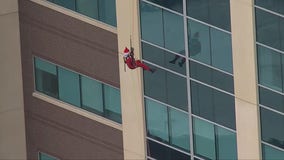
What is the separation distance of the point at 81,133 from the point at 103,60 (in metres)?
2.72

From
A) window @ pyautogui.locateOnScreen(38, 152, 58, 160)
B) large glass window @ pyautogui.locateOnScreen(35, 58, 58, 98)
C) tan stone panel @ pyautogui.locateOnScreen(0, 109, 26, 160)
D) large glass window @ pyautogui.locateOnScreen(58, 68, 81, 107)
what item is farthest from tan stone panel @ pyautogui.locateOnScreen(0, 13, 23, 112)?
window @ pyautogui.locateOnScreen(38, 152, 58, 160)

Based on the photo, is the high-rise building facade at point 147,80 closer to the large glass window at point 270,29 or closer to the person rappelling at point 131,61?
the large glass window at point 270,29

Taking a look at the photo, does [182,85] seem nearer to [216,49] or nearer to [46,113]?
[216,49]

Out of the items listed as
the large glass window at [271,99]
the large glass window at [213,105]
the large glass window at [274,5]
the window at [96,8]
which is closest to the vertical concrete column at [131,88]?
the window at [96,8]

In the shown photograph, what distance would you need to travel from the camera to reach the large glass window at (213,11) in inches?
2036

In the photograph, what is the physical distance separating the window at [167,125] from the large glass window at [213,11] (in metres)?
3.36

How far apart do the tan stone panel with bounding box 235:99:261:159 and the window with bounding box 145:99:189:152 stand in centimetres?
195

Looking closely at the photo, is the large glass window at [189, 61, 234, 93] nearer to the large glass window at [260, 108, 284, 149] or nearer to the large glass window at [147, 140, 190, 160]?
the large glass window at [260, 108, 284, 149]

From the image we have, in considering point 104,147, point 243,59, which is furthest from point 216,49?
point 104,147

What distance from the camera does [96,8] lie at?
53.6 metres

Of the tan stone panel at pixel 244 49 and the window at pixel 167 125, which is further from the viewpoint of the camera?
the window at pixel 167 125

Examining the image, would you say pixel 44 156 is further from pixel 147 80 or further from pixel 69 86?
pixel 147 80

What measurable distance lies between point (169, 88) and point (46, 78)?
4.84 m

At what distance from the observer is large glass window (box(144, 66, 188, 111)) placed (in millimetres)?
52562
